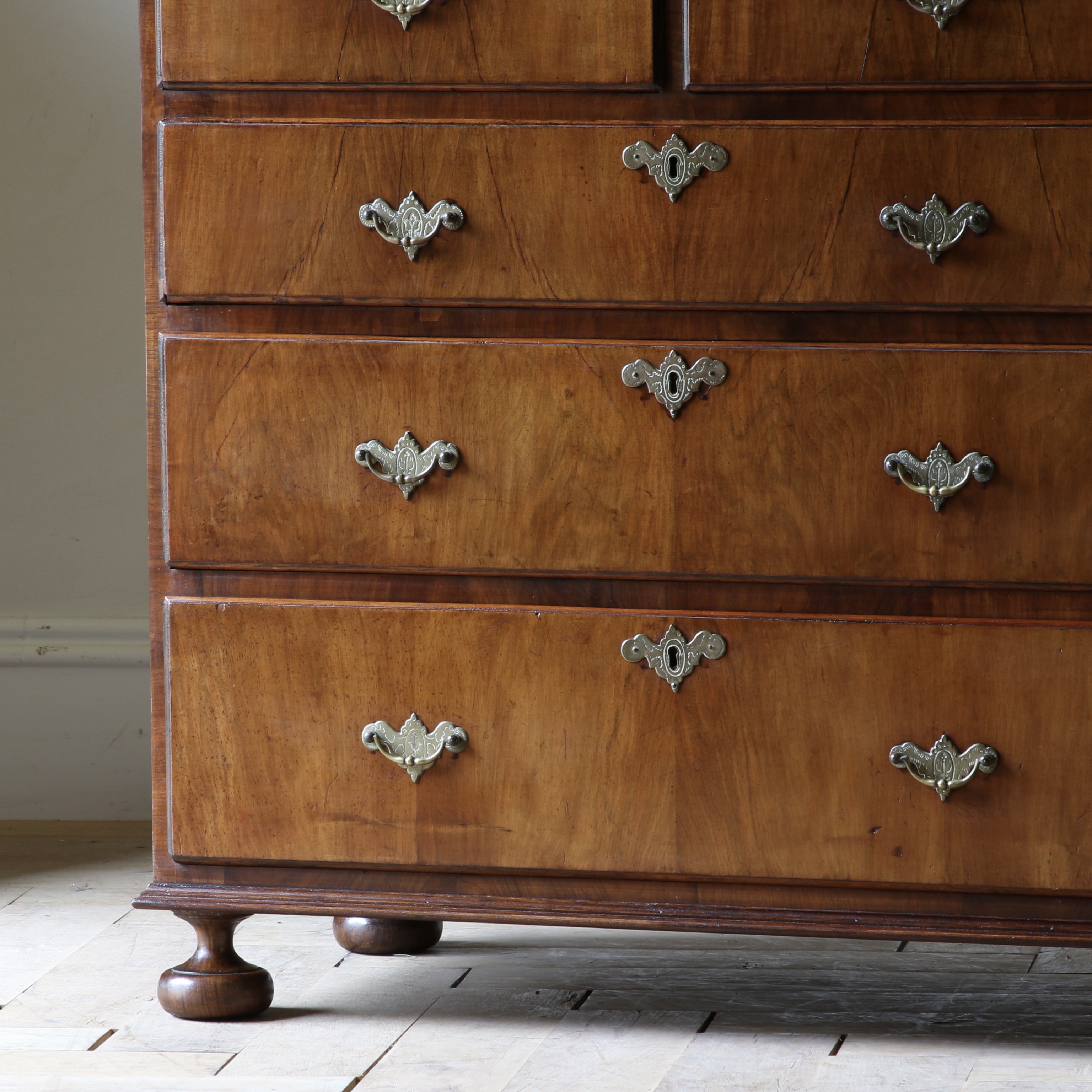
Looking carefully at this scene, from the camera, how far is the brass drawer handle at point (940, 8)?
4.13 feet

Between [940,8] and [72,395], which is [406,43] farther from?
[72,395]

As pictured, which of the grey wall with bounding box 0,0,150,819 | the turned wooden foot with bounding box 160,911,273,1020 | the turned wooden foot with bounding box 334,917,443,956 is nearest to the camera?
the turned wooden foot with bounding box 160,911,273,1020

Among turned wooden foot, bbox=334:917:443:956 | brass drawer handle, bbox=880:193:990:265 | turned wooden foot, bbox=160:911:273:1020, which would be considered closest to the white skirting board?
turned wooden foot, bbox=334:917:443:956

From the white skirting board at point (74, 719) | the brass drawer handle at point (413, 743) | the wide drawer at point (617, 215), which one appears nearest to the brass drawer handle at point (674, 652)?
the brass drawer handle at point (413, 743)

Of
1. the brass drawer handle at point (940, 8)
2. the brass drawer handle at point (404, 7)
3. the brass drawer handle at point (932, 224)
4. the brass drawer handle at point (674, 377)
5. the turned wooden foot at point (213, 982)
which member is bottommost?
the turned wooden foot at point (213, 982)

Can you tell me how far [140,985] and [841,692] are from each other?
799 millimetres

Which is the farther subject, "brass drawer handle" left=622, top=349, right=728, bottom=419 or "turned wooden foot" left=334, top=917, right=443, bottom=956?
"turned wooden foot" left=334, top=917, right=443, bottom=956

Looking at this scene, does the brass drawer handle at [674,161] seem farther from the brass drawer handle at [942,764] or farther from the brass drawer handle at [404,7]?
the brass drawer handle at [942,764]

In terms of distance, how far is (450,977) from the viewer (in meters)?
1.60

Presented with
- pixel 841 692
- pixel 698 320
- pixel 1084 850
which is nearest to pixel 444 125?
pixel 698 320

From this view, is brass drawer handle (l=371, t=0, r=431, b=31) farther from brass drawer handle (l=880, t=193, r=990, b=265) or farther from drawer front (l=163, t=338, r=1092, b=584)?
brass drawer handle (l=880, t=193, r=990, b=265)

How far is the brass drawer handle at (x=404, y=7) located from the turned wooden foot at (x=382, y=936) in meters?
0.93

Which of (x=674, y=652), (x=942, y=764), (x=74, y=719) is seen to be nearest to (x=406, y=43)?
(x=674, y=652)

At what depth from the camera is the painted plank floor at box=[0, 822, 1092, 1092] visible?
4.34 ft
